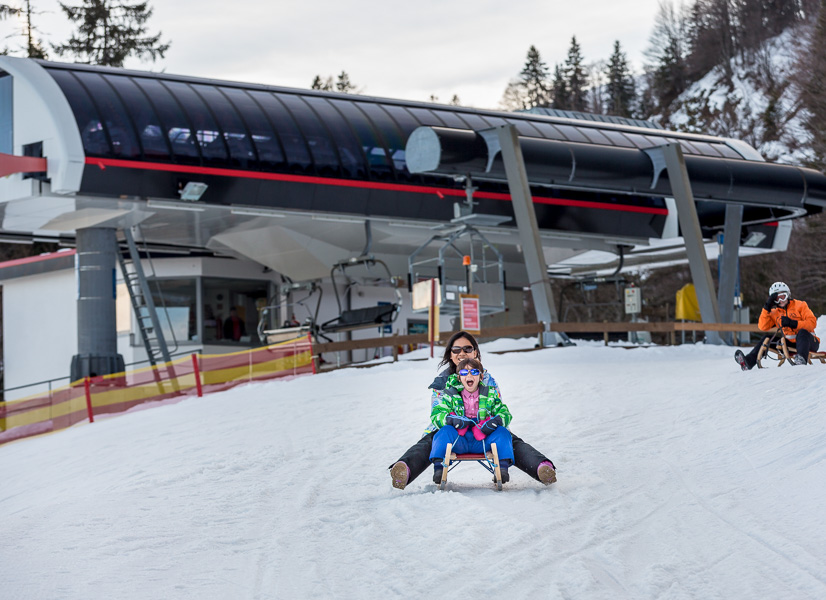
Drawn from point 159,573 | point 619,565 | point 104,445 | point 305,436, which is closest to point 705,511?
point 619,565

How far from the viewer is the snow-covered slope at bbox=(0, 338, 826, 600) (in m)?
5.58

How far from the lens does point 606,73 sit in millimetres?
97062

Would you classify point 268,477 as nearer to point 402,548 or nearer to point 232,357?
point 402,548

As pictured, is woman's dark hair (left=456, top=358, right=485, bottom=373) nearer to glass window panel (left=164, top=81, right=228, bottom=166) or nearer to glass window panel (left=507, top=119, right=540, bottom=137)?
glass window panel (left=164, top=81, right=228, bottom=166)

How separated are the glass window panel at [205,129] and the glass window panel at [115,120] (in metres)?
1.31

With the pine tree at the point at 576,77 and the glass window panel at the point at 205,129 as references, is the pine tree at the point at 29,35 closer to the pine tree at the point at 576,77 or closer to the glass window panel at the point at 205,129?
the glass window panel at the point at 205,129

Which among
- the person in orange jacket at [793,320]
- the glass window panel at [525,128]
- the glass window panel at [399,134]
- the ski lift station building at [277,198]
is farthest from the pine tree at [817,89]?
the person in orange jacket at [793,320]

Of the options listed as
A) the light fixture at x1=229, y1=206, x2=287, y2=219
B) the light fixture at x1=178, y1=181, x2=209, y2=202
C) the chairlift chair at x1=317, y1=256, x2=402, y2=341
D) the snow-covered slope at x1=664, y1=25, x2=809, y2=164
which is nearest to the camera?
the light fixture at x1=178, y1=181, x2=209, y2=202

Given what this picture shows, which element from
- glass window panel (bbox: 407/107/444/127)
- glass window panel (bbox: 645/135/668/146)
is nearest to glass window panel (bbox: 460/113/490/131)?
glass window panel (bbox: 407/107/444/127)

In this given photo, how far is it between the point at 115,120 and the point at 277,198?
12.0 feet

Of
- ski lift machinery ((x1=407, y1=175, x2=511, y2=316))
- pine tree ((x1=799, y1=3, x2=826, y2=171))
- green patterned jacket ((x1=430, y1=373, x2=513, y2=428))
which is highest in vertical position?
pine tree ((x1=799, y1=3, x2=826, y2=171))

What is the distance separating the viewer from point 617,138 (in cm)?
2755

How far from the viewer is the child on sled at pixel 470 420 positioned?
8.03m

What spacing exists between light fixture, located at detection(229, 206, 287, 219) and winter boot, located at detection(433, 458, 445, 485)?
48.2 ft
